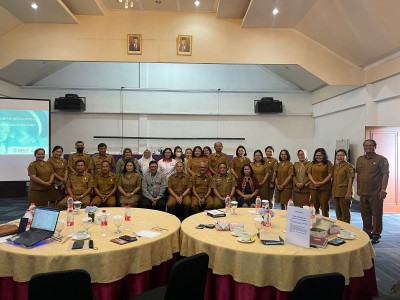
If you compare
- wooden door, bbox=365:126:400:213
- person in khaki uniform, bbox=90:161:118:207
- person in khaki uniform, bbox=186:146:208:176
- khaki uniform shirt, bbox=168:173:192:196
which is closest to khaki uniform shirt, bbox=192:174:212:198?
khaki uniform shirt, bbox=168:173:192:196

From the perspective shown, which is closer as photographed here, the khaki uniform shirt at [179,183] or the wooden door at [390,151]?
the khaki uniform shirt at [179,183]

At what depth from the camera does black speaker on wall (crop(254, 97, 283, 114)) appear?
975 cm

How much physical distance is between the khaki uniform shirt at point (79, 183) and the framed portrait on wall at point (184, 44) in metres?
3.34

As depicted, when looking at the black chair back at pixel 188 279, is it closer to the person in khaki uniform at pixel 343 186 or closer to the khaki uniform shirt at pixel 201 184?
the khaki uniform shirt at pixel 201 184

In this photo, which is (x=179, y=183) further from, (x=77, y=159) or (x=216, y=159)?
(x=77, y=159)

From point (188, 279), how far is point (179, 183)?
3.43 m

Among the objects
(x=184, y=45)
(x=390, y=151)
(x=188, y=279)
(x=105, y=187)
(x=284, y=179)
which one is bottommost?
(x=188, y=279)

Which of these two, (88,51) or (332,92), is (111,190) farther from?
(332,92)

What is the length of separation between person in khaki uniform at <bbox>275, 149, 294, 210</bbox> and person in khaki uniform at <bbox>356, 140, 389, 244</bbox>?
1.16 metres

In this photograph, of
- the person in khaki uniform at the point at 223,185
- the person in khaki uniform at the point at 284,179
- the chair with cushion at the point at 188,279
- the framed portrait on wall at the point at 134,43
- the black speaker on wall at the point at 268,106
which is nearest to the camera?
the chair with cushion at the point at 188,279

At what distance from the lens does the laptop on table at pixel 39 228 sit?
2.24 metres

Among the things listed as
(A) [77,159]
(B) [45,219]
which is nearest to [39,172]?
(A) [77,159]

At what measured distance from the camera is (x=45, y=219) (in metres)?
2.45

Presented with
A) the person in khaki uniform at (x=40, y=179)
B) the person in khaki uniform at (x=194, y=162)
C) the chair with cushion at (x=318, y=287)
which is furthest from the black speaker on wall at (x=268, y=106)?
the chair with cushion at (x=318, y=287)
